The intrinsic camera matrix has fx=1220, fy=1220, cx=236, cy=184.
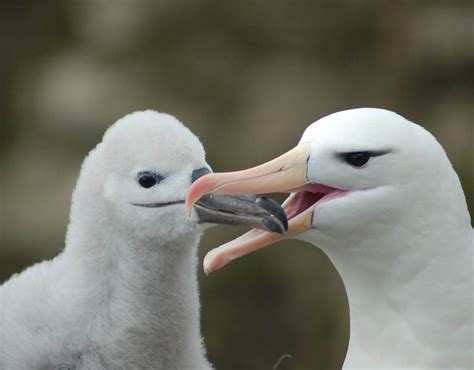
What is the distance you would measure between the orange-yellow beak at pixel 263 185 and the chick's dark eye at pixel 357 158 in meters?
0.11

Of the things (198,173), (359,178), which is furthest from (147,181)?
(359,178)

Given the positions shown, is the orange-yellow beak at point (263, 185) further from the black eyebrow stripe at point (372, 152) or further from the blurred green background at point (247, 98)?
→ the blurred green background at point (247, 98)

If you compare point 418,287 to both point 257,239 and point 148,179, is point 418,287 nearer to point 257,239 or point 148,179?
point 257,239

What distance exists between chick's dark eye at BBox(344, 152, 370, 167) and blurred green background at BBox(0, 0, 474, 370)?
352 cm

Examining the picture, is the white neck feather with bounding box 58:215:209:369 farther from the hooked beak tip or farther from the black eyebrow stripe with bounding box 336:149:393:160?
the black eyebrow stripe with bounding box 336:149:393:160

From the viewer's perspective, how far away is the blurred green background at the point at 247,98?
6.74m

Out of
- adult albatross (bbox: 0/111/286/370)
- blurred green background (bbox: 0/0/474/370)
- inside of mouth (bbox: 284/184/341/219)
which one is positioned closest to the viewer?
inside of mouth (bbox: 284/184/341/219)

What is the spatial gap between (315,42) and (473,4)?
1030 millimetres

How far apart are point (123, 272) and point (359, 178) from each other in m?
0.80

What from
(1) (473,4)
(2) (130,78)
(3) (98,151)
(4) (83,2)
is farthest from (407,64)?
(3) (98,151)

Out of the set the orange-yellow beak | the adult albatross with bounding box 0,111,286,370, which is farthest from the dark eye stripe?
the adult albatross with bounding box 0,111,286,370

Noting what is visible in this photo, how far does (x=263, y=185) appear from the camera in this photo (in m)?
3.15

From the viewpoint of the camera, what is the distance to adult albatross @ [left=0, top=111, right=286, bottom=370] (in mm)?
3414

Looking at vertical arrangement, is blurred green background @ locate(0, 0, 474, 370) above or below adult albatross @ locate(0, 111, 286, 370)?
above
